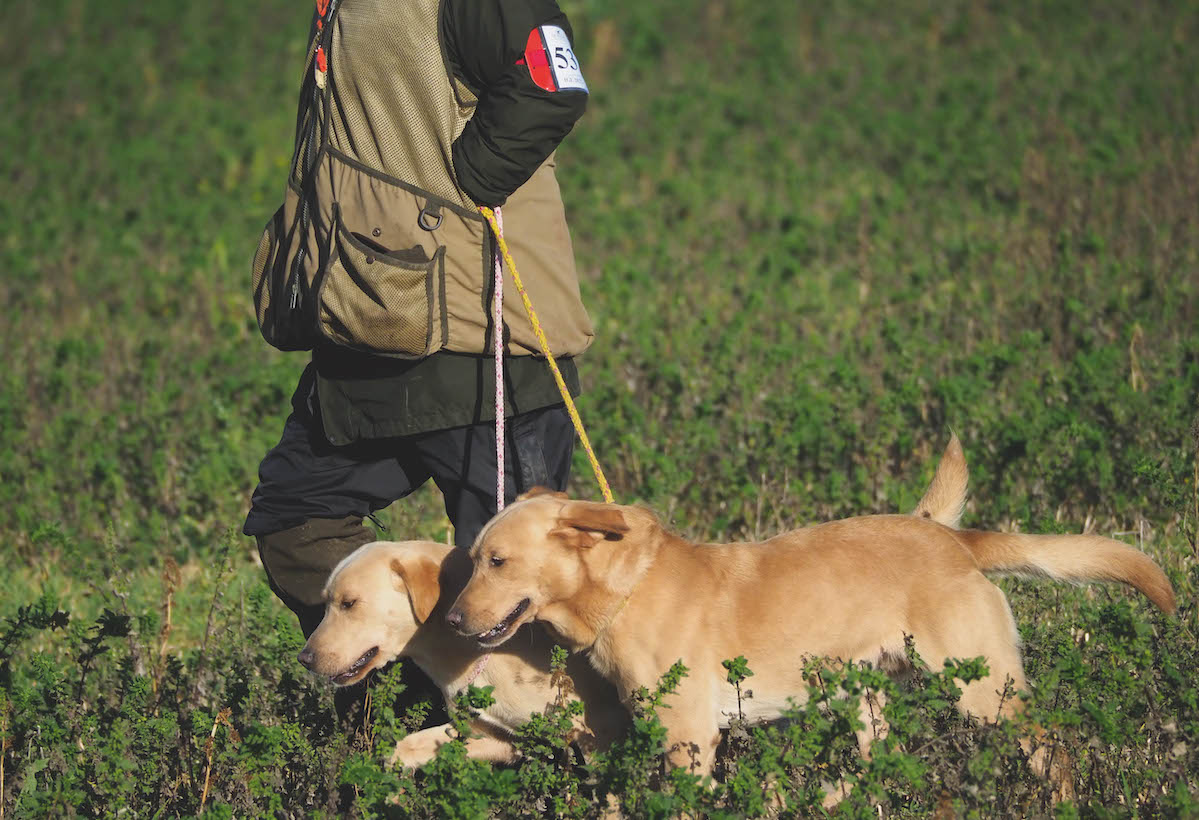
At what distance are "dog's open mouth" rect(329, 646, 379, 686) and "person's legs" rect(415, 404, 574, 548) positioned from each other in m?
0.45

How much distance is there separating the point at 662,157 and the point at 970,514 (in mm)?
8441

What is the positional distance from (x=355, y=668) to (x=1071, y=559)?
2.28 meters

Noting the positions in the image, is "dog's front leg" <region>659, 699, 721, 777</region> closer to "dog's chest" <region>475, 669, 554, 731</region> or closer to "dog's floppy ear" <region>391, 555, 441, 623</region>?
"dog's chest" <region>475, 669, 554, 731</region>

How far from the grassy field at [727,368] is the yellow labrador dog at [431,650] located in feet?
0.85

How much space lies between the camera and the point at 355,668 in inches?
167

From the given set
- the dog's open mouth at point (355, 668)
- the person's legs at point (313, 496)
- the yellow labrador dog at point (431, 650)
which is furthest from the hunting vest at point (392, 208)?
the dog's open mouth at point (355, 668)

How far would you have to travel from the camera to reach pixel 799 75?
16.8m

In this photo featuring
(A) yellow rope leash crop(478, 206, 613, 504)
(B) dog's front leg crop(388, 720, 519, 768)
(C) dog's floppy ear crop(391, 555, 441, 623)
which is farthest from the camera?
(B) dog's front leg crop(388, 720, 519, 768)

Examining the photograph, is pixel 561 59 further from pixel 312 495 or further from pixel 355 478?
pixel 312 495

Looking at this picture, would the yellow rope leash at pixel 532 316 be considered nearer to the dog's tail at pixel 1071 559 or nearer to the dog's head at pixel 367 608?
the dog's head at pixel 367 608

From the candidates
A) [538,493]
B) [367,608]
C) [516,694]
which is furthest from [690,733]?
[367,608]

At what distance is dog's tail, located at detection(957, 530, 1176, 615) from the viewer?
4004 mm

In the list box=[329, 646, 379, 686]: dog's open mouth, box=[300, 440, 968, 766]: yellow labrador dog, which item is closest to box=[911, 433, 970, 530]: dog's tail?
box=[300, 440, 968, 766]: yellow labrador dog

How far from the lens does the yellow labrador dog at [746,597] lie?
13.0ft
